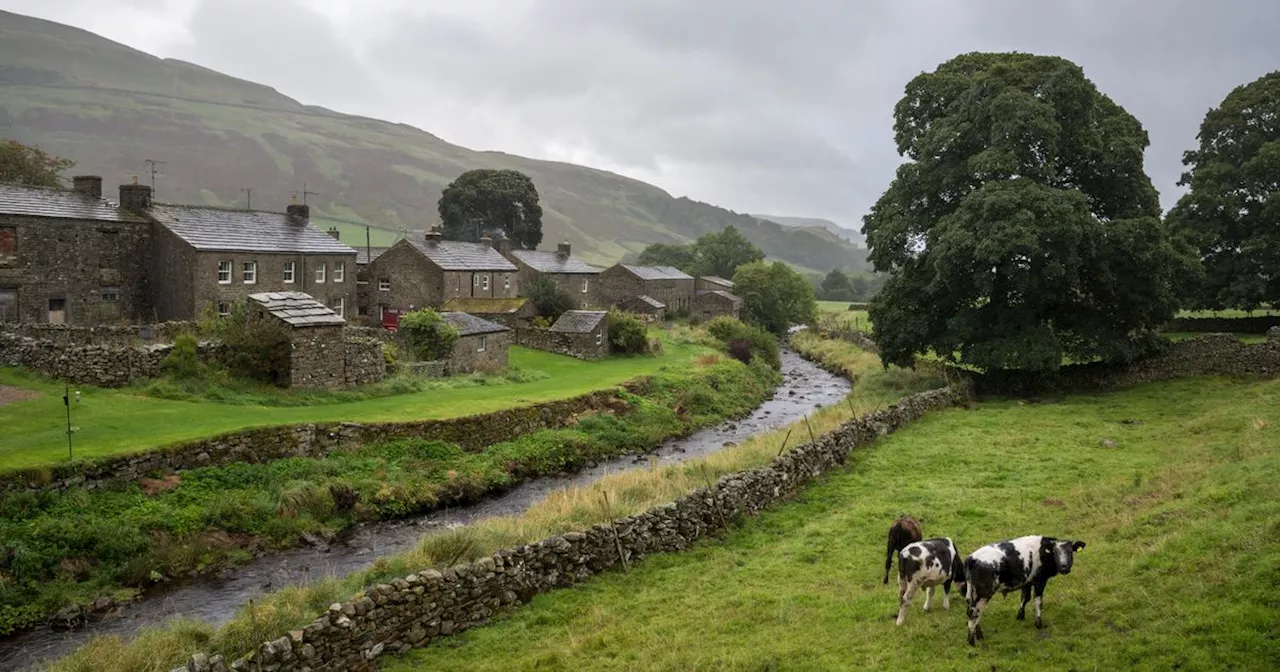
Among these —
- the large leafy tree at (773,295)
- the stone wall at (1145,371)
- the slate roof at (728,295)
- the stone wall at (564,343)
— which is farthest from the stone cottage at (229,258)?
the large leafy tree at (773,295)

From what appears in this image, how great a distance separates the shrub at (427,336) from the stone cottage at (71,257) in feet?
46.4

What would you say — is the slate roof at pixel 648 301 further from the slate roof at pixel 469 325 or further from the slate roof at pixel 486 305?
the slate roof at pixel 469 325

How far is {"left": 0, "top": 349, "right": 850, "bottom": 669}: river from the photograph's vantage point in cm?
1557

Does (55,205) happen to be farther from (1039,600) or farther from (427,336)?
(1039,600)

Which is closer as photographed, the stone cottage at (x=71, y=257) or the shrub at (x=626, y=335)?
the stone cottage at (x=71, y=257)

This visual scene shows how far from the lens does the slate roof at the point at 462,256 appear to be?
57072mm

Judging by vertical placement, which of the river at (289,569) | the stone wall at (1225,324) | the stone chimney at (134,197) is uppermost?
the stone chimney at (134,197)

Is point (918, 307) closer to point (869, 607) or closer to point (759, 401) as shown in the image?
point (759, 401)

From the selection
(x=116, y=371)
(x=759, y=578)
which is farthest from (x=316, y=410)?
(x=759, y=578)

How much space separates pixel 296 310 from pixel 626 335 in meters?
24.0

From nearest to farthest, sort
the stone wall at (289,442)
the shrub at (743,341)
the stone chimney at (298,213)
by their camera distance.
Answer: the stone wall at (289,442)
the stone chimney at (298,213)
the shrub at (743,341)

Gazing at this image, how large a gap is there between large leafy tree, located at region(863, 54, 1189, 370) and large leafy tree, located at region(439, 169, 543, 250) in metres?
68.0

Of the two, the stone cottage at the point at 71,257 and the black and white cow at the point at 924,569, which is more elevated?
the stone cottage at the point at 71,257

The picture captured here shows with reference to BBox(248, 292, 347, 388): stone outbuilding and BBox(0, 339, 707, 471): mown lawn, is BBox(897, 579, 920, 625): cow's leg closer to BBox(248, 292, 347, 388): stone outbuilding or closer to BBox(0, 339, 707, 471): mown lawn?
BBox(0, 339, 707, 471): mown lawn
